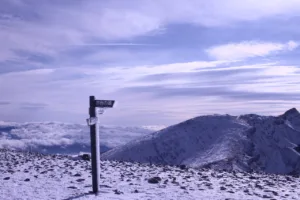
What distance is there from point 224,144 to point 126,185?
102491 mm

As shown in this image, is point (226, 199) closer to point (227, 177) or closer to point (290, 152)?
point (227, 177)

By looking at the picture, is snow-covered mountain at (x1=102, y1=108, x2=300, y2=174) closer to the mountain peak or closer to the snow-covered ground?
the mountain peak

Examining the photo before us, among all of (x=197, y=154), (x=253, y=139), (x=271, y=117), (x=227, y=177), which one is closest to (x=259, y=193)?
(x=227, y=177)

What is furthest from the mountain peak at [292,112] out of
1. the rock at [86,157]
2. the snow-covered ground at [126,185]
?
the snow-covered ground at [126,185]

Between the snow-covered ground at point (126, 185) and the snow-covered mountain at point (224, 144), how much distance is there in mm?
82174

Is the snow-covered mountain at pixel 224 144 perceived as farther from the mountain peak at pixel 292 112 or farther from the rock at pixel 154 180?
the rock at pixel 154 180

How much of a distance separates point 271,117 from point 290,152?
24.7m

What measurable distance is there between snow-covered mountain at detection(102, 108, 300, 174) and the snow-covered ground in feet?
270

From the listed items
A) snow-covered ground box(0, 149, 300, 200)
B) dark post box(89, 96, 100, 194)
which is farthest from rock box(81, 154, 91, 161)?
dark post box(89, 96, 100, 194)

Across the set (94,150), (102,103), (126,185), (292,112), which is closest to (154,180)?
(126,185)

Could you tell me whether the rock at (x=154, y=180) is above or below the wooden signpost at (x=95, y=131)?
below

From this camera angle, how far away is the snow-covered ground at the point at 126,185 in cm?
1764

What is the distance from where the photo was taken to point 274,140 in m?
145

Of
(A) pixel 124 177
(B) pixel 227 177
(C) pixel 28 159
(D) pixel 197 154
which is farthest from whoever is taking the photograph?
(D) pixel 197 154
